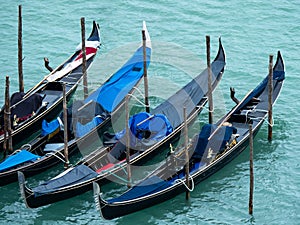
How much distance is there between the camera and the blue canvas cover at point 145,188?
19.2 metres

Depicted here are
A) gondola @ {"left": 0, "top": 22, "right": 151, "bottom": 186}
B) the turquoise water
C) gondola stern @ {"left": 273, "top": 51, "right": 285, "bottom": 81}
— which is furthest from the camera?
gondola stern @ {"left": 273, "top": 51, "right": 285, "bottom": 81}

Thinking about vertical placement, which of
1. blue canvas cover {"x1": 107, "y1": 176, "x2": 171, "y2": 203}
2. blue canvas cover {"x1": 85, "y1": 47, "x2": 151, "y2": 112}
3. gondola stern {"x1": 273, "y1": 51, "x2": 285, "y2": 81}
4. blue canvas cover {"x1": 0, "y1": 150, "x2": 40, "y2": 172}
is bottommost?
blue canvas cover {"x1": 107, "y1": 176, "x2": 171, "y2": 203}

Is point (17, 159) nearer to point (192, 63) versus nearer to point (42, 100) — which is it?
point (42, 100)

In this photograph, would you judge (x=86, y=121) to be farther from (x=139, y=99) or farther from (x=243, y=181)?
(x=243, y=181)

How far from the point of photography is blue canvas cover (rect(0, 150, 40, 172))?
65.9 feet

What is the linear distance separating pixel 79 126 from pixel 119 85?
205 centimetres

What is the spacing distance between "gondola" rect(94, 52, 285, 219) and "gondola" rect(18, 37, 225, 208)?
2.30 feet

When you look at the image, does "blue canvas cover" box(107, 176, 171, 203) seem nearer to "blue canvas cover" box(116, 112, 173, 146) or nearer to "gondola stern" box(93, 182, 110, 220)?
"gondola stern" box(93, 182, 110, 220)

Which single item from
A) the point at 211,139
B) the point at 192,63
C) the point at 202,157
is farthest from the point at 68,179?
the point at 192,63

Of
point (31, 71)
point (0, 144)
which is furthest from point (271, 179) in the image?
point (31, 71)

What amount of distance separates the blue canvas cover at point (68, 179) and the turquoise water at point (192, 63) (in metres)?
0.58

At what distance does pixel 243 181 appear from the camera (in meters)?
20.9

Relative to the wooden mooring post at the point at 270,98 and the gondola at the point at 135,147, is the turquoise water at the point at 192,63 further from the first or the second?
the gondola at the point at 135,147

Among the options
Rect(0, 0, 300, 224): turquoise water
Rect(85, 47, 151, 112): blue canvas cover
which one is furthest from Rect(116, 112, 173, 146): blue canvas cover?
Rect(0, 0, 300, 224): turquoise water
